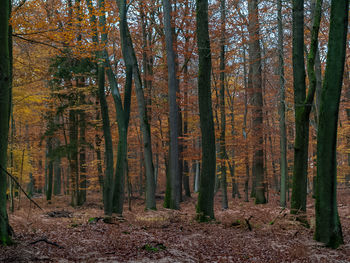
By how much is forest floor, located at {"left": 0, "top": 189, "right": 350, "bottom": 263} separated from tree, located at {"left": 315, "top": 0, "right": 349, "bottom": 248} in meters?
0.42

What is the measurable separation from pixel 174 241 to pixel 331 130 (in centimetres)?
410

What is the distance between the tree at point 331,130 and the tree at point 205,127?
3.19 metres

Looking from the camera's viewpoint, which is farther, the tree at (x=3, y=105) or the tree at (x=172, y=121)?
the tree at (x=172, y=121)

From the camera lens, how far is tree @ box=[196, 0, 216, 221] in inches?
351

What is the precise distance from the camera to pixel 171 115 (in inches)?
463

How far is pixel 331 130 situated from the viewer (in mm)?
6227

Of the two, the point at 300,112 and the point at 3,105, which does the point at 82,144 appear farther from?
the point at 300,112

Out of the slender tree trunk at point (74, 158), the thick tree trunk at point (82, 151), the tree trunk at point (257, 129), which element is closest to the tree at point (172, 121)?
the tree trunk at point (257, 129)

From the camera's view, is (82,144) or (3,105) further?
(82,144)

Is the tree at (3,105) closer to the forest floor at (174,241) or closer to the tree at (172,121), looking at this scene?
the forest floor at (174,241)

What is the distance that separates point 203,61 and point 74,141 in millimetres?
9508

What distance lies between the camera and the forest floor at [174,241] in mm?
5133

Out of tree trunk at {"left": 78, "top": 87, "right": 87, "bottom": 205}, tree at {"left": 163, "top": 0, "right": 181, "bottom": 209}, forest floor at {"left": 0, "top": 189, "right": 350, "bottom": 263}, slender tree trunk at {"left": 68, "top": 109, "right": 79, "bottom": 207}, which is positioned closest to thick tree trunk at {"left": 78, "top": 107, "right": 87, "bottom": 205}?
tree trunk at {"left": 78, "top": 87, "right": 87, "bottom": 205}

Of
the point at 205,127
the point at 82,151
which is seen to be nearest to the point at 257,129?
the point at 205,127
